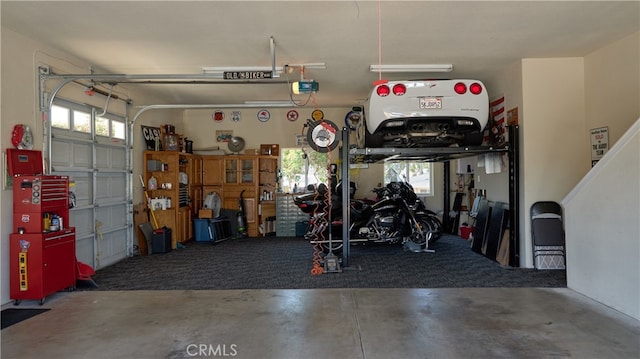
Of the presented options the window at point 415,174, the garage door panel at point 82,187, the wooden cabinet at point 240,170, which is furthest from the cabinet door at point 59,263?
the window at point 415,174

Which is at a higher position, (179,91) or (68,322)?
(179,91)

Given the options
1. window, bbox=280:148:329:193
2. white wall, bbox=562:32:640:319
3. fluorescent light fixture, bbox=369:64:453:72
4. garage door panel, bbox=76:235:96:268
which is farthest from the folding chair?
garage door panel, bbox=76:235:96:268

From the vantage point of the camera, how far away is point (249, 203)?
809 cm

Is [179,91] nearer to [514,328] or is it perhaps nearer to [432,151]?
[432,151]

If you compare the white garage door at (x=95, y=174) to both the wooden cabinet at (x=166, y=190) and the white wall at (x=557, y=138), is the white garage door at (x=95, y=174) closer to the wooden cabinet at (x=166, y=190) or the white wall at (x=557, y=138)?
the wooden cabinet at (x=166, y=190)

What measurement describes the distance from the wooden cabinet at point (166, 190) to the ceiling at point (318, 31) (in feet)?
6.26

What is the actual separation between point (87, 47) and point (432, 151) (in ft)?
14.6

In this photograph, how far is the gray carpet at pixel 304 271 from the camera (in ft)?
14.0

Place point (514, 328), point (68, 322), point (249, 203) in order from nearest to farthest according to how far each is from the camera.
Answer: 1. point (514, 328)
2. point (68, 322)
3. point (249, 203)

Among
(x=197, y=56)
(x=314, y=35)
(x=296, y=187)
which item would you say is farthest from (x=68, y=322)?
(x=296, y=187)

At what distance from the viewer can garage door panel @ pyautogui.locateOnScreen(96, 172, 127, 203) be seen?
534cm

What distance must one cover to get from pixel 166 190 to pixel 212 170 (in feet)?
4.73

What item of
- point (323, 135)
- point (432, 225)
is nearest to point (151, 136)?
point (323, 135)

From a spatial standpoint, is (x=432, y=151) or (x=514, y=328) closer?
(x=514, y=328)
